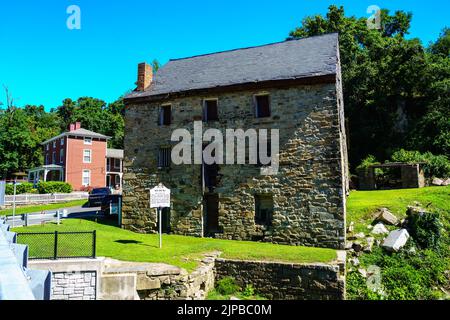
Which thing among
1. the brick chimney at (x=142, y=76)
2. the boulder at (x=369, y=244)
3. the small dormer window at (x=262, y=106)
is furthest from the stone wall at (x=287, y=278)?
the brick chimney at (x=142, y=76)

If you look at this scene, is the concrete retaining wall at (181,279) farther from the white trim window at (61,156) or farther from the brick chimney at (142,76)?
the white trim window at (61,156)

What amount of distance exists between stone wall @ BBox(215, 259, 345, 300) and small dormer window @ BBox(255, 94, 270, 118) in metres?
7.43

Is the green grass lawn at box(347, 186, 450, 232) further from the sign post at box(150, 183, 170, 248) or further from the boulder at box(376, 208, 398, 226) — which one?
the sign post at box(150, 183, 170, 248)

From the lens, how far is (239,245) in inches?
580

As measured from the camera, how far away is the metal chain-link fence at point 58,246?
10362 millimetres

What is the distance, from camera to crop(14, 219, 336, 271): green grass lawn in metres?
12.0

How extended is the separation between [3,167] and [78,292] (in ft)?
136

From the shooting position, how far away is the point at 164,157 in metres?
18.2

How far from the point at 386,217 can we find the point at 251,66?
409 inches

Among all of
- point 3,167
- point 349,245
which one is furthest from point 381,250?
point 3,167

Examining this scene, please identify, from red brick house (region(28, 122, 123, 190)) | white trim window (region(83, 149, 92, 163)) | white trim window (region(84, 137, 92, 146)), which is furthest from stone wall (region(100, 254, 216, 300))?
white trim window (region(84, 137, 92, 146))

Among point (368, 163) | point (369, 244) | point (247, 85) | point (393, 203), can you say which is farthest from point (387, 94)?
Answer: point (369, 244)

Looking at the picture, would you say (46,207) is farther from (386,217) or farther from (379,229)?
(386,217)

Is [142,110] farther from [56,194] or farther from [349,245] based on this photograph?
[56,194]
